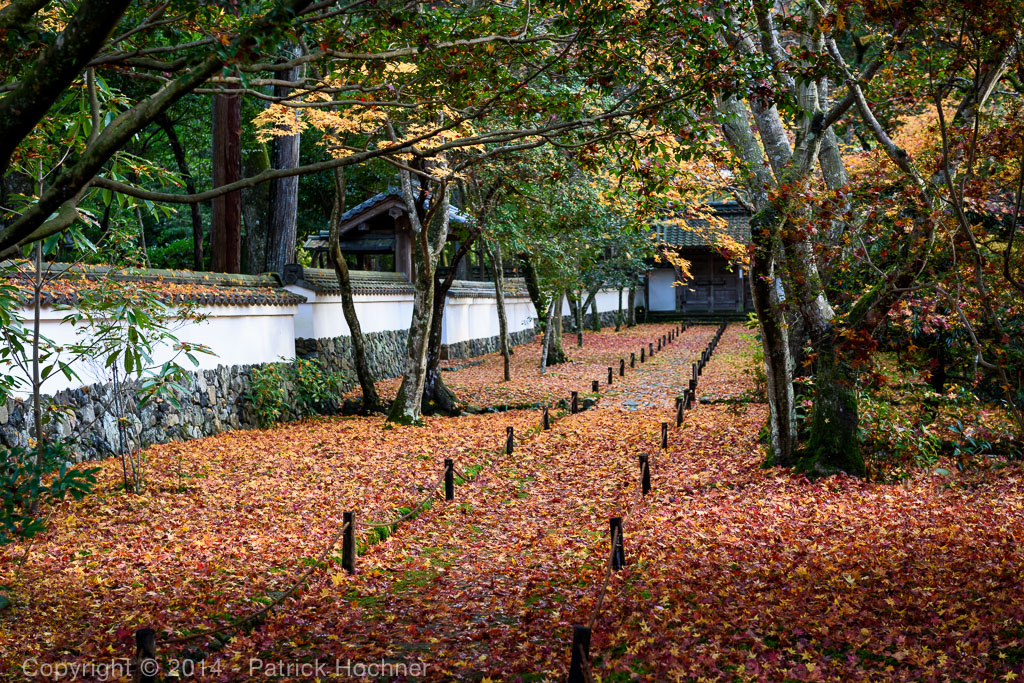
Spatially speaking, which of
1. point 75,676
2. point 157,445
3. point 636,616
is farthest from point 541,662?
point 157,445

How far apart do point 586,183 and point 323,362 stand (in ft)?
25.3

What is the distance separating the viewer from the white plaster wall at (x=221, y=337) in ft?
31.7

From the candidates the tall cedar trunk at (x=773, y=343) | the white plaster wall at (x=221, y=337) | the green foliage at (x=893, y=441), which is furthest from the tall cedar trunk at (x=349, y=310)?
the green foliage at (x=893, y=441)

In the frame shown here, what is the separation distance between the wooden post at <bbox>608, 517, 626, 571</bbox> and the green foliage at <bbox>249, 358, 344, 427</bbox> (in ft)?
29.9

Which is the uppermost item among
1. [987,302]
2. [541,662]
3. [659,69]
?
[659,69]

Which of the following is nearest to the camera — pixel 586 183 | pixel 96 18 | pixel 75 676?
pixel 96 18

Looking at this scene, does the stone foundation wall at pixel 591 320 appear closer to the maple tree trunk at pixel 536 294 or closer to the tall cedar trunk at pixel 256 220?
the maple tree trunk at pixel 536 294

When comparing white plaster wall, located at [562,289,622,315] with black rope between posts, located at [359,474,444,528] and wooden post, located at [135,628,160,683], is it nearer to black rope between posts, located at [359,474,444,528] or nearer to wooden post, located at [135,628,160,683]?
black rope between posts, located at [359,474,444,528]

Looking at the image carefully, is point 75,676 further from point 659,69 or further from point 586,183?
point 586,183

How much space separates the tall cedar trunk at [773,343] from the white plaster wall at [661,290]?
33.3 meters

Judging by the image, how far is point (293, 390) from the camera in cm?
1571

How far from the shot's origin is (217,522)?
8195mm

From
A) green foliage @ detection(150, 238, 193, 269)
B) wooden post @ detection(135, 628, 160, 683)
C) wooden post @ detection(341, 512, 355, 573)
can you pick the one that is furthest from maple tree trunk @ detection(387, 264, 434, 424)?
green foliage @ detection(150, 238, 193, 269)

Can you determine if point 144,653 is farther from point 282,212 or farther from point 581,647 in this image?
point 282,212
